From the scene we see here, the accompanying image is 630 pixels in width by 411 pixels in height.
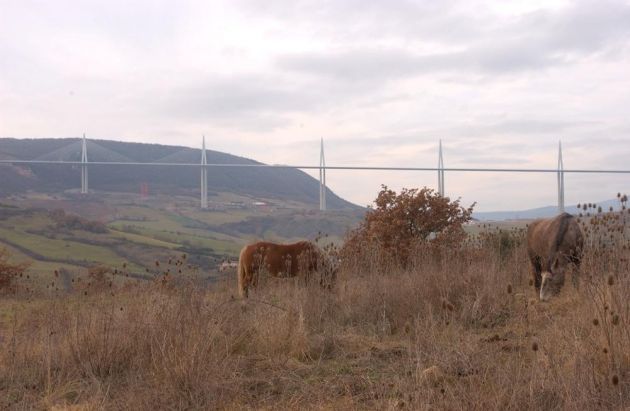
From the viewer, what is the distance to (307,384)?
19.5ft

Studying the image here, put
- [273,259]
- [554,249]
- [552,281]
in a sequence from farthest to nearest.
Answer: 1. [273,259]
2. [554,249]
3. [552,281]

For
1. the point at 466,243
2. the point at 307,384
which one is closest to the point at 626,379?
the point at 307,384

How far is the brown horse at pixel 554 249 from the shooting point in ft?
29.3

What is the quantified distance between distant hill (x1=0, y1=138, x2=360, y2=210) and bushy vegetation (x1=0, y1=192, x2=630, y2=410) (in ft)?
243

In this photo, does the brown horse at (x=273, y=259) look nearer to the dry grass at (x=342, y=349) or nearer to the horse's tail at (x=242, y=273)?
the horse's tail at (x=242, y=273)

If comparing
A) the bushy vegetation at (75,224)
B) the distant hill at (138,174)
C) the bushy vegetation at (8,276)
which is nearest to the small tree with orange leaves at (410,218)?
the bushy vegetation at (8,276)

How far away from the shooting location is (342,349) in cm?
731

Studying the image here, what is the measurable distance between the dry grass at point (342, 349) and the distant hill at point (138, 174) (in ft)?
243

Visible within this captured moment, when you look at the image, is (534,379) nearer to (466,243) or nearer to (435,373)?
(435,373)

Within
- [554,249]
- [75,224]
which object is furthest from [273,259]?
[75,224]

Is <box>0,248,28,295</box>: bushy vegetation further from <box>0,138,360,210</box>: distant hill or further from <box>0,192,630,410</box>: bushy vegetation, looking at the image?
<box>0,138,360,210</box>: distant hill

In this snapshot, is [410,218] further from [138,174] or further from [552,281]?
[138,174]

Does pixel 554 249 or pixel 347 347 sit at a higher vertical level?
pixel 554 249

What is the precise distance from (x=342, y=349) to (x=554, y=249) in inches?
163
